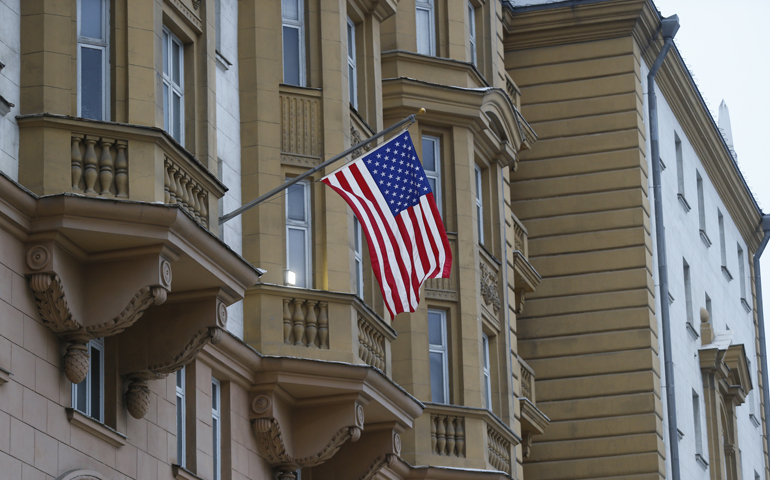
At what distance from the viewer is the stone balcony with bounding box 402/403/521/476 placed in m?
29.1

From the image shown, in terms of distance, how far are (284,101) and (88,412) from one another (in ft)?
23.6

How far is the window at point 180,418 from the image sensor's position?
70.7ft

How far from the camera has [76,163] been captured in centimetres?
1867

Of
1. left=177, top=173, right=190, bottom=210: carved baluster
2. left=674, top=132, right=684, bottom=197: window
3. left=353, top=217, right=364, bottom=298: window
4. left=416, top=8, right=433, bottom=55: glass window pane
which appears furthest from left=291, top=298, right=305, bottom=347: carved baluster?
left=674, top=132, right=684, bottom=197: window

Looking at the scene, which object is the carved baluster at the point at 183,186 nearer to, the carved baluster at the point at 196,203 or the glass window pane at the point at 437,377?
the carved baluster at the point at 196,203

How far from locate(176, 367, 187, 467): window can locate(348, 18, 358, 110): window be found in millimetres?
6708

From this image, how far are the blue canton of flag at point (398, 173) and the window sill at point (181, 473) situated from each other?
4.31 meters

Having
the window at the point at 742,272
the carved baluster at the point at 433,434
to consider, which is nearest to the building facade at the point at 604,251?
the window at the point at 742,272

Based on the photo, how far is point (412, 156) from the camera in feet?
75.8

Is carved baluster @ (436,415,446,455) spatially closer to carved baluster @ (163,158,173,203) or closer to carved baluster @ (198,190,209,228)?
carved baluster @ (198,190,209,228)

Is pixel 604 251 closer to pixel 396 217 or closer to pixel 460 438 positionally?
pixel 460 438

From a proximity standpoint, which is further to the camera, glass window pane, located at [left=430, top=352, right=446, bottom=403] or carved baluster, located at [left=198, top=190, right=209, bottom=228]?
glass window pane, located at [left=430, top=352, right=446, bottom=403]

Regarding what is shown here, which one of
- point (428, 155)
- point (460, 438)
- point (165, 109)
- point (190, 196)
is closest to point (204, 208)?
point (190, 196)

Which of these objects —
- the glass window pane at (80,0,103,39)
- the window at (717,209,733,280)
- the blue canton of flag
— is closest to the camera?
the glass window pane at (80,0,103,39)
